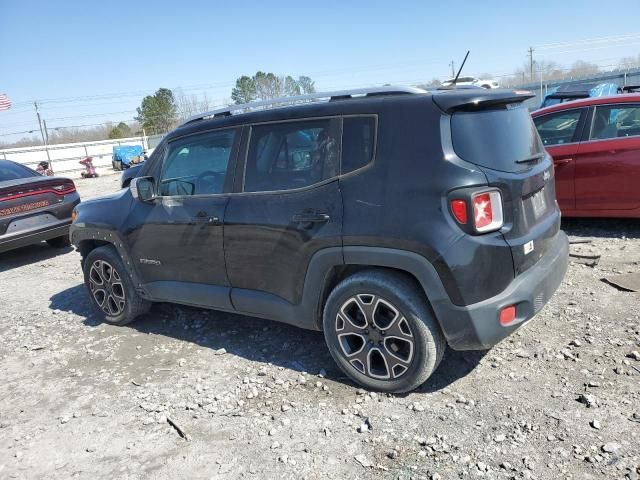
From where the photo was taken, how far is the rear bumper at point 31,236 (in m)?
7.21

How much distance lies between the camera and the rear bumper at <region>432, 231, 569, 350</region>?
2.84 metres

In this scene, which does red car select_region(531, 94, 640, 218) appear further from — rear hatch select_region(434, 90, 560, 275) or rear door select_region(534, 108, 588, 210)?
rear hatch select_region(434, 90, 560, 275)

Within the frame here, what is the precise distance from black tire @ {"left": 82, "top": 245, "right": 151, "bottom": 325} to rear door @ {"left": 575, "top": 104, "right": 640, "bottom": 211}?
5.11 meters

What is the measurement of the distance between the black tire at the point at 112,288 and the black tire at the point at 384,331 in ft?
7.48

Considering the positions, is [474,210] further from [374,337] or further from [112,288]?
[112,288]

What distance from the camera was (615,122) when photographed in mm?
5918

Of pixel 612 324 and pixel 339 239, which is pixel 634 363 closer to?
pixel 612 324

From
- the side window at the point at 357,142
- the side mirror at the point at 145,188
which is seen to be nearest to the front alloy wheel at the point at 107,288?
the side mirror at the point at 145,188

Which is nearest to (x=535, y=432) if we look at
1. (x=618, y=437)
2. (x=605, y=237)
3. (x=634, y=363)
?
(x=618, y=437)

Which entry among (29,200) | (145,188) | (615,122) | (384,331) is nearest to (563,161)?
(615,122)

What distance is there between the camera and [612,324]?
389 cm

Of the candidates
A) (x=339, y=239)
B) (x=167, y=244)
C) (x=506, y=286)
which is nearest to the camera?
(x=506, y=286)

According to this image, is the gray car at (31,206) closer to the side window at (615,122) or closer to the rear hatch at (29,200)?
the rear hatch at (29,200)

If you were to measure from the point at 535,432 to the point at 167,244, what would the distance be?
3.02 meters
